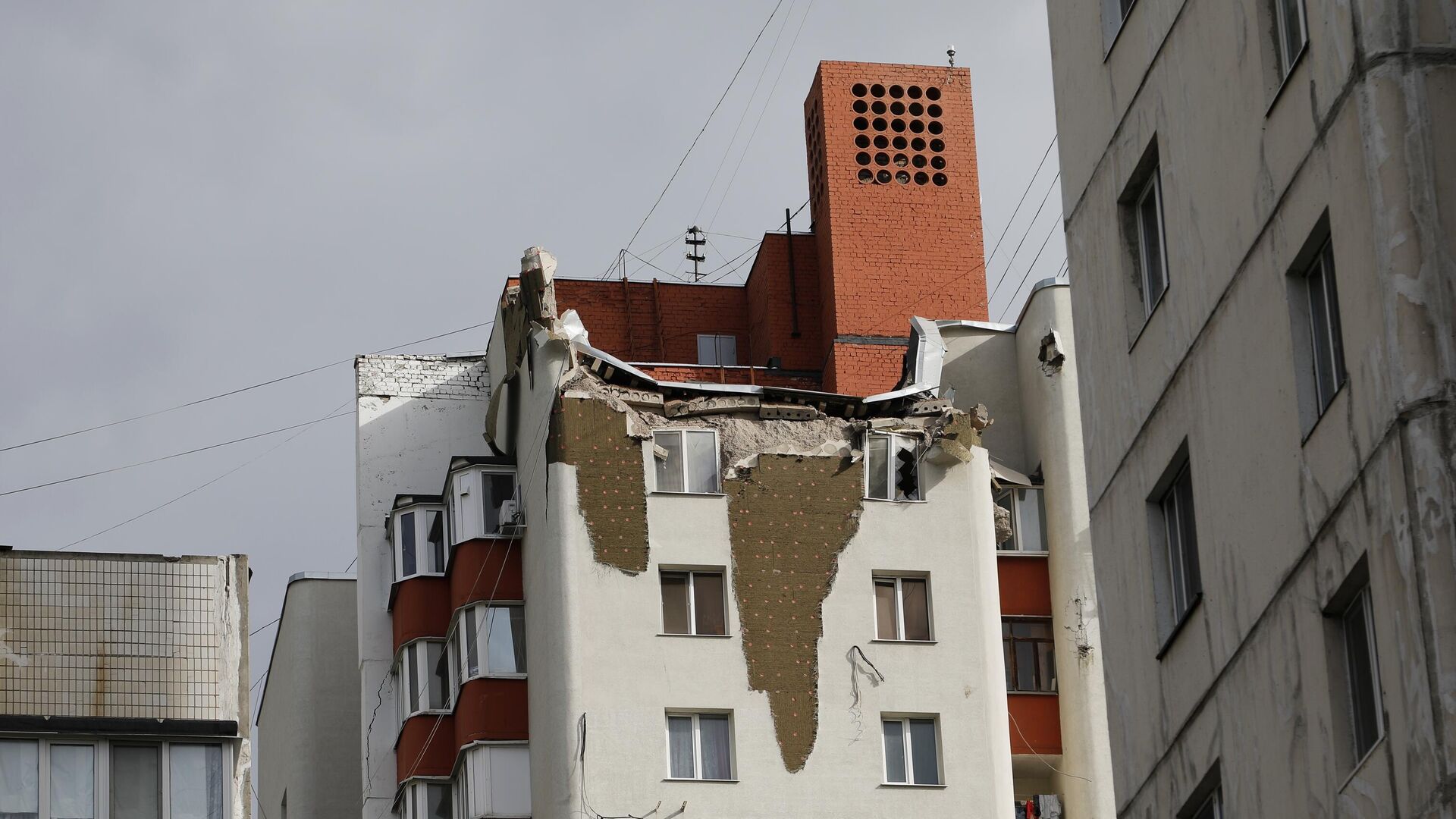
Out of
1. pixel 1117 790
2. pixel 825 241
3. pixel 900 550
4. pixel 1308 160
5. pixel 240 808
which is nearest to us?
pixel 1308 160

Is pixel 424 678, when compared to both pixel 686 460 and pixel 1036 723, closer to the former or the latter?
pixel 686 460

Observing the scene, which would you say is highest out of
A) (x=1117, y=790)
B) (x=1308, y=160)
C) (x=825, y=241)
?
(x=825, y=241)

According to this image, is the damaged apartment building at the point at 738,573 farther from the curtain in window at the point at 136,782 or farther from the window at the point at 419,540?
the curtain in window at the point at 136,782

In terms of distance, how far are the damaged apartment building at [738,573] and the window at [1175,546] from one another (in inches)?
790

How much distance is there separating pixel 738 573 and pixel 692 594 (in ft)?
3.08

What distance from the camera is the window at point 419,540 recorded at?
2024 inches

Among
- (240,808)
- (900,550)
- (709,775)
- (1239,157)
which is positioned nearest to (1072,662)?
(900,550)

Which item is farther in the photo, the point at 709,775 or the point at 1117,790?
the point at 709,775

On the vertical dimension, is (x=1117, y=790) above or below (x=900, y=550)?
below

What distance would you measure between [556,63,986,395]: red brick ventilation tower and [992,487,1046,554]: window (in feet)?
13.2

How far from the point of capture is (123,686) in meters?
31.7

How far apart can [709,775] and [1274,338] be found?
2398 cm

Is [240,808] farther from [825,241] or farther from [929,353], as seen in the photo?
[825,241]

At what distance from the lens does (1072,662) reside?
50.4 meters
